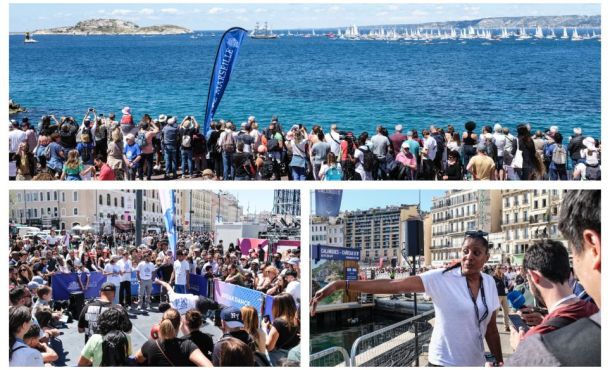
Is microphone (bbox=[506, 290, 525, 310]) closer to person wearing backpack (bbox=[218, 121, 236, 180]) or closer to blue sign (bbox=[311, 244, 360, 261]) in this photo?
blue sign (bbox=[311, 244, 360, 261])

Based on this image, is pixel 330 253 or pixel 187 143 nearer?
pixel 330 253

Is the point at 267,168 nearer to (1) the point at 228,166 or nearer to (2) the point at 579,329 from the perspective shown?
(1) the point at 228,166

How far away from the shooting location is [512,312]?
647cm

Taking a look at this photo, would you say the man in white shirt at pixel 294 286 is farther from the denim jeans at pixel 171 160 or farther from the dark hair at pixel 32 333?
the denim jeans at pixel 171 160

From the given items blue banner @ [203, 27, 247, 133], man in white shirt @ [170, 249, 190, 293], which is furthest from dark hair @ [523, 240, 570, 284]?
blue banner @ [203, 27, 247, 133]

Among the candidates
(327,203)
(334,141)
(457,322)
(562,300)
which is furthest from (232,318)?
(334,141)

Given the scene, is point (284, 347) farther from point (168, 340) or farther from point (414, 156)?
point (414, 156)

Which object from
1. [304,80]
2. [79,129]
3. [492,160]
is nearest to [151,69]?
[304,80]

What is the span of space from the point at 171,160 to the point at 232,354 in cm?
632

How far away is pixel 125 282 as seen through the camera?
25.6ft

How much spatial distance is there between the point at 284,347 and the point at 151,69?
62010mm

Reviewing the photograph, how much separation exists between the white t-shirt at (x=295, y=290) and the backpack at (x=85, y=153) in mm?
6565

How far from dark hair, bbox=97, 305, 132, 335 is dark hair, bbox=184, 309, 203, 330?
51 cm

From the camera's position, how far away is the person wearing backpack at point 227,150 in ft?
39.1
